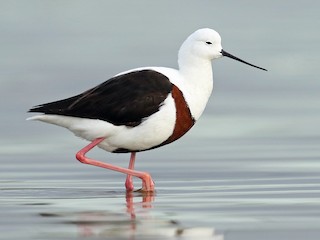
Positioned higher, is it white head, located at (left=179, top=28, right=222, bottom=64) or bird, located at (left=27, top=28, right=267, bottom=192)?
white head, located at (left=179, top=28, right=222, bottom=64)

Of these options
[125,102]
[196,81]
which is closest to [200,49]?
[196,81]

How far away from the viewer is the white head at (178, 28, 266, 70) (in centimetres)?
1661

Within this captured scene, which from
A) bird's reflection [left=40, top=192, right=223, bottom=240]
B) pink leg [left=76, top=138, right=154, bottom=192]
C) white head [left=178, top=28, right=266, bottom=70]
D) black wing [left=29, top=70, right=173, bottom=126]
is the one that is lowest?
bird's reflection [left=40, top=192, right=223, bottom=240]

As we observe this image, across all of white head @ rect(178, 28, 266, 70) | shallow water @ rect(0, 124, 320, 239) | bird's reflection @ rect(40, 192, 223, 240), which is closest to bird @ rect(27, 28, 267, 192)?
white head @ rect(178, 28, 266, 70)

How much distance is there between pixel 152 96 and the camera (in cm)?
1602

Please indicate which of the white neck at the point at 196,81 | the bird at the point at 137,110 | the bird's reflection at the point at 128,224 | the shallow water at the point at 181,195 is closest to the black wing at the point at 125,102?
the bird at the point at 137,110

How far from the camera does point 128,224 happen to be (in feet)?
40.7

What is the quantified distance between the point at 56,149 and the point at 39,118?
155 inches

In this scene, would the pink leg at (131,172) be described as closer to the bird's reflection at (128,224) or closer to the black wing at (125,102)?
the black wing at (125,102)

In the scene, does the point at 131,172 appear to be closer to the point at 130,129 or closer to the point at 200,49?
the point at 130,129

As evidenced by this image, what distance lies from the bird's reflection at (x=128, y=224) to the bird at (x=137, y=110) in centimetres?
219

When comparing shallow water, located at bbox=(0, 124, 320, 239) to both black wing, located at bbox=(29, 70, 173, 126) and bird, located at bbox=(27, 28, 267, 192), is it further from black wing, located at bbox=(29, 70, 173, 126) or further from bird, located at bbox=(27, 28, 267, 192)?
black wing, located at bbox=(29, 70, 173, 126)

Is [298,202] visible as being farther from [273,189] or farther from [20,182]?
[20,182]

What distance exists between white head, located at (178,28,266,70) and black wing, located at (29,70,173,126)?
1.73 ft
